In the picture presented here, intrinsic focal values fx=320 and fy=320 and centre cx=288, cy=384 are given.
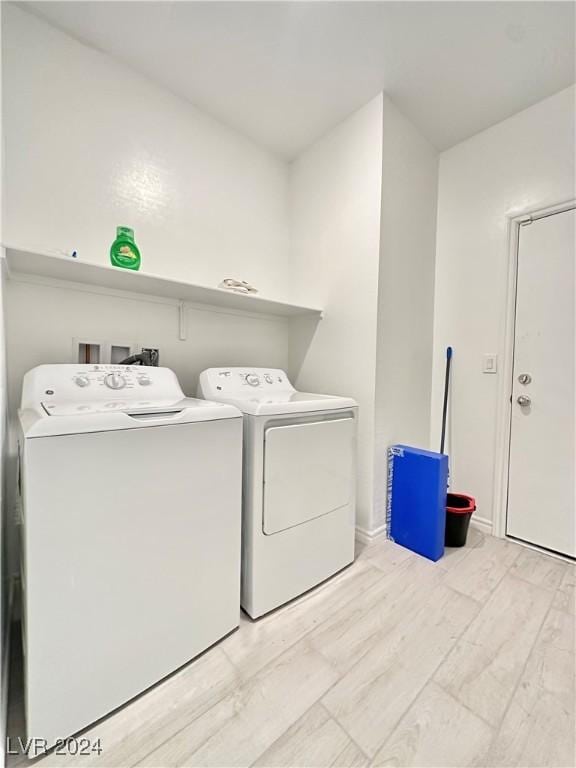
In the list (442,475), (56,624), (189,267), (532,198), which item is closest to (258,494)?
(56,624)

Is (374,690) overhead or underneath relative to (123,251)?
underneath

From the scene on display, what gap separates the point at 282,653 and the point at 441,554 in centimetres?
108

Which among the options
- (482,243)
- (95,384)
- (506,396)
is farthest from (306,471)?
(482,243)

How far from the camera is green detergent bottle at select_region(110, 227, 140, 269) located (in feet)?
4.89

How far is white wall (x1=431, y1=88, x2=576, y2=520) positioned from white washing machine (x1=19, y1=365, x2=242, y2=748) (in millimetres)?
1741

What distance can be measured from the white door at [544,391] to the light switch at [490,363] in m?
0.11

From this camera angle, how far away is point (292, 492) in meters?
1.39

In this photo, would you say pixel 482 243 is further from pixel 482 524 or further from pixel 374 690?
pixel 374 690

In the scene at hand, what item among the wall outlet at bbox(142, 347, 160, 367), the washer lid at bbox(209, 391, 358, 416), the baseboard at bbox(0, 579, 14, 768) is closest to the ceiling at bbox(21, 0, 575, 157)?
the wall outlet at bbox(142, 347, 160, 367)

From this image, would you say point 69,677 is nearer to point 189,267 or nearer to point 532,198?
point 189,267

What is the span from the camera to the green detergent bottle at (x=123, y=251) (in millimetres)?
1490

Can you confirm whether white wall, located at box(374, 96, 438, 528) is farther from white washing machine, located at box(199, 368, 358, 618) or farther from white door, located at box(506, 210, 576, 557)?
white door, located at box(506, 210, 576, 557)

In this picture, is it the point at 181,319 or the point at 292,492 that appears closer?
the point at 292,492

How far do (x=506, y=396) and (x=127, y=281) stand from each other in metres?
2.28
